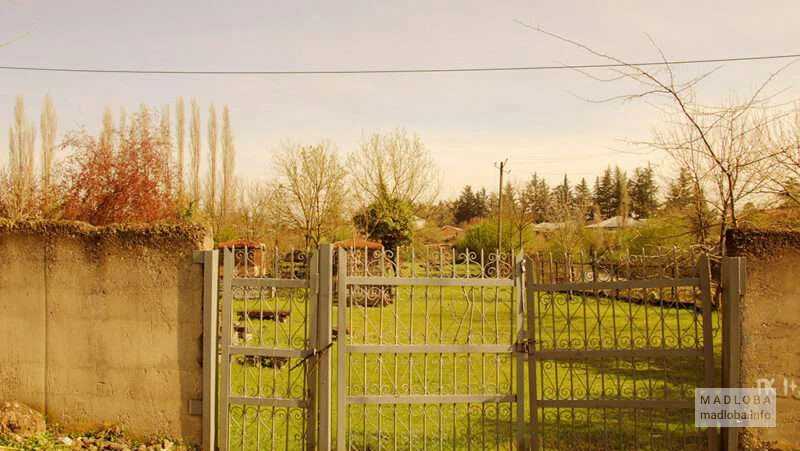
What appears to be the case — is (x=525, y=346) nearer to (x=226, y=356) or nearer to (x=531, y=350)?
(x=531, y=350)

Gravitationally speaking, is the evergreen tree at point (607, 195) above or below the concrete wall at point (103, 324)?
above

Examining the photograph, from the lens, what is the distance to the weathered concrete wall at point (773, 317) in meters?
4.86

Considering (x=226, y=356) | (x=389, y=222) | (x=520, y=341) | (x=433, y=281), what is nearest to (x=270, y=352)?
(x=226, y=356)

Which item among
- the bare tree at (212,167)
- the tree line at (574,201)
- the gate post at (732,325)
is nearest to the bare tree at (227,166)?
the bare tree at (212,167)

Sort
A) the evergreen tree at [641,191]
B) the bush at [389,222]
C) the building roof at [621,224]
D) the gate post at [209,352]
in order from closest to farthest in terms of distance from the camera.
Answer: the gate post at [209,352]
the bush at [389,222]
the building roof at [621,224]
the evergreen tree at [641,191]

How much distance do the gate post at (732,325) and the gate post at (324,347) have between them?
324 centimetres

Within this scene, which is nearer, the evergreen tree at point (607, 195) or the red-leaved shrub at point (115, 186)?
the red-leaved shrub at point (115, 186)

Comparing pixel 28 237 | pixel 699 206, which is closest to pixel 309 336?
pixel 28 237

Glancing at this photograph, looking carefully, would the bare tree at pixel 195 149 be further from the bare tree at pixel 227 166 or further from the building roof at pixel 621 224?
the building roof at pixel 621 224

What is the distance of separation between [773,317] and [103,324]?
5.68 metres

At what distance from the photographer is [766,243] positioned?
4863 millimetres

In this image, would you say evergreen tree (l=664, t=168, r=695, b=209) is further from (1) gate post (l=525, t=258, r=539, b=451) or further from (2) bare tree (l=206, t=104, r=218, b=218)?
(2) bare tree (l=206, t=104, r=218, b=218)

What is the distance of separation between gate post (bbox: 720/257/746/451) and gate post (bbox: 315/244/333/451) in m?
3.24

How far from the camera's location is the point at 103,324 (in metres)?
5.27
